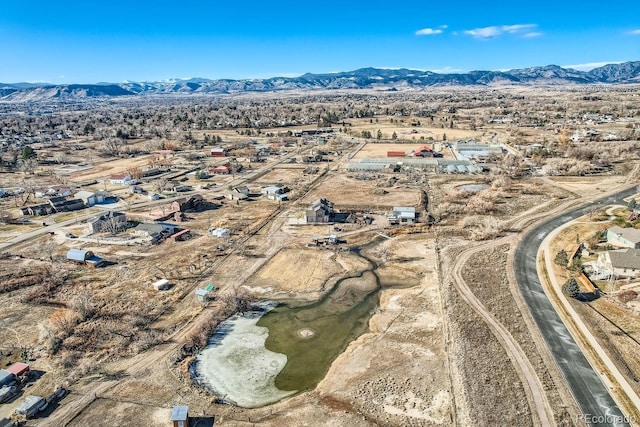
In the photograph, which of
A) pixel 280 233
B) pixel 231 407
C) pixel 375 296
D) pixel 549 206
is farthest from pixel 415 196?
pixel 231 407

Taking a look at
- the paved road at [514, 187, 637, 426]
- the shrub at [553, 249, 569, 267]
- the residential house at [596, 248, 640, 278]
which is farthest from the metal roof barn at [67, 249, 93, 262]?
the residential house at [596, 248, 640, 278]

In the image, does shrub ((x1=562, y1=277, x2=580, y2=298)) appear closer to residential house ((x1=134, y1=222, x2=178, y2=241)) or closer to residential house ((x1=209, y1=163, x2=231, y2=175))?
residential house ((x1=134, y1=222, x2=178, y2=241))

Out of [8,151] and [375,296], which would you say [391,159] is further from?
[8,151]

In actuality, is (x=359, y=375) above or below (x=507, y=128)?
below

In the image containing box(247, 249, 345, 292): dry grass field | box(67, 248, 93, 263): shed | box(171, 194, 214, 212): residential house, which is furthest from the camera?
box(171, 194, 214, 212): residential house

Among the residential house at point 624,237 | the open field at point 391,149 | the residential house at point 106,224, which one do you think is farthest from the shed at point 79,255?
the open field at point 391,149

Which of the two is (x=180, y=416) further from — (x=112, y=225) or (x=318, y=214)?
(x=112, y=225)
